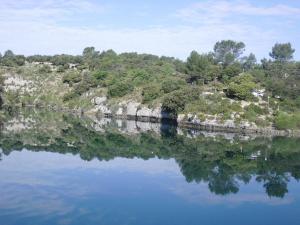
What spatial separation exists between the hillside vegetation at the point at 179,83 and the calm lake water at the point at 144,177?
38.4ft

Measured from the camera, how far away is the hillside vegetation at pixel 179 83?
101m

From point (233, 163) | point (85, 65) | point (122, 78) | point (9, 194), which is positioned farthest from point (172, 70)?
point (9, 194)

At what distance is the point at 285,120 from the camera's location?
92188 mm

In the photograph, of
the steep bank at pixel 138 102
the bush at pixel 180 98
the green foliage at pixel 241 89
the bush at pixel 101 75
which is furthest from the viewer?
the bush at pixel 101 75

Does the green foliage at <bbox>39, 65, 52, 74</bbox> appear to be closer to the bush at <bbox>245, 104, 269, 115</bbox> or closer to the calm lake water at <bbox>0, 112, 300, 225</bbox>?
the calm lake water at <bbox>0, 112, 300, 225</bbox>

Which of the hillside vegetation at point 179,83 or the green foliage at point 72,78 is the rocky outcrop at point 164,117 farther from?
the green foliage at point 72,78

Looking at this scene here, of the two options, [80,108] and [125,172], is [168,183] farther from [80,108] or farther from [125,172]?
[80,108]

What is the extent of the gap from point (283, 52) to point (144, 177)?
11005 cm

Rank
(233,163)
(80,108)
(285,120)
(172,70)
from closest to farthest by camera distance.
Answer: (233,163) < (285,120) < (80,108) < (172,70)

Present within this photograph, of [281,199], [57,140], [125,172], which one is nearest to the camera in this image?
[281,199]

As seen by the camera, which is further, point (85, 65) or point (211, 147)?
point (85, 65)

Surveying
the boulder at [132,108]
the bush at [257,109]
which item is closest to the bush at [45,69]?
the boulder at [132,108]

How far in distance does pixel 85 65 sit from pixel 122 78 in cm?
3208

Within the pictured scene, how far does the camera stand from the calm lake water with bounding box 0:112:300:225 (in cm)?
3994
